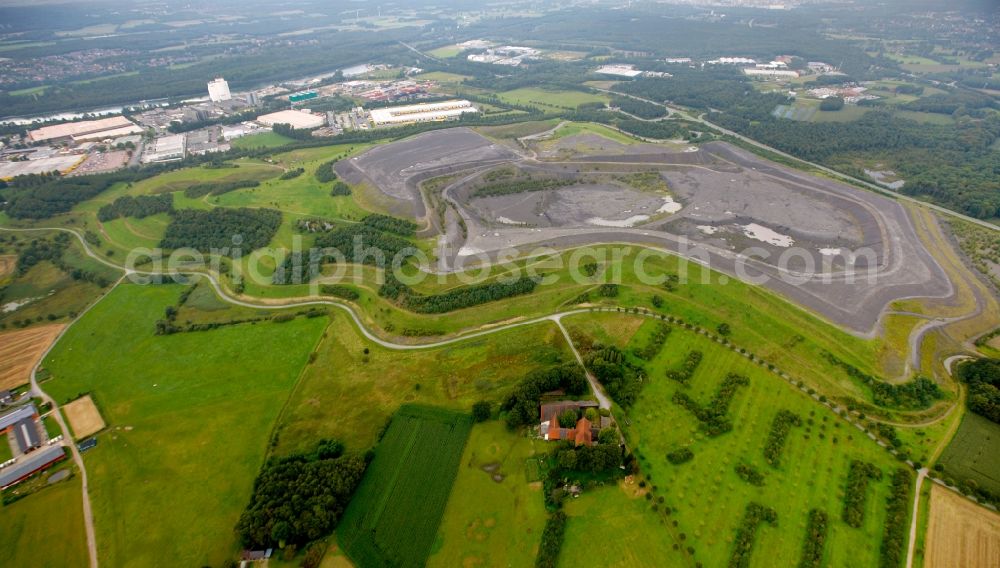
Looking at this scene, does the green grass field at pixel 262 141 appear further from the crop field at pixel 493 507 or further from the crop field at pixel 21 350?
the crop field at pixel 493 507


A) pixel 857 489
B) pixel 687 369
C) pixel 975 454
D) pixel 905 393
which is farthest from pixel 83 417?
pixel 975 454

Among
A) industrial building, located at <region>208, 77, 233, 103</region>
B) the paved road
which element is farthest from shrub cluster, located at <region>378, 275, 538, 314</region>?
industrial building, located at <region>208, 77, 233, 103</region>

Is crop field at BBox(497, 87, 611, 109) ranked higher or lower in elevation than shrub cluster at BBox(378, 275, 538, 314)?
higher

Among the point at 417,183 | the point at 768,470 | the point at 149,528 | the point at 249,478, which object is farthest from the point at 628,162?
the point at 149,528

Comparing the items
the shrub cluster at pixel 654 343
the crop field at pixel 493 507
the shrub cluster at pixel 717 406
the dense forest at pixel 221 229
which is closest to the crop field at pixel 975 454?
the shrub cluster at pixel 717 406

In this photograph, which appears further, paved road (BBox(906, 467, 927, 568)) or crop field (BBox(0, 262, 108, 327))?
crop field (BBox(0, 262, 108, 327))

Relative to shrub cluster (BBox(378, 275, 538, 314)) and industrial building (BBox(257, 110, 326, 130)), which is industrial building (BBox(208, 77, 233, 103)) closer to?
industrial building (BBox(257, 110, 326, 130))

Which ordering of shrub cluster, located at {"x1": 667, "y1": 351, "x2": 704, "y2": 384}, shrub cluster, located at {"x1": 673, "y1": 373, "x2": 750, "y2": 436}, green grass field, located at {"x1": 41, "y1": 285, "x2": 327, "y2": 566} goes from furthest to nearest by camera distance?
1. shrub cluster, located at {"x1": 667, "y1": 351, "x2": 704, "y2": 384}
2. shrub cluster, located at {"x1": 673, "y1": 373, "x2": 750, "y2": 436}
3. green grass field, located at {"x1": 41, "y1": 285, "x2": 327, "y2": 566}

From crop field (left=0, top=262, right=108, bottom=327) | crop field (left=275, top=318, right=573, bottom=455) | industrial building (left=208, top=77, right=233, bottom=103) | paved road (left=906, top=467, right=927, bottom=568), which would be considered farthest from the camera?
industrial building (left=208, top=77, right=233, bottom=103)
